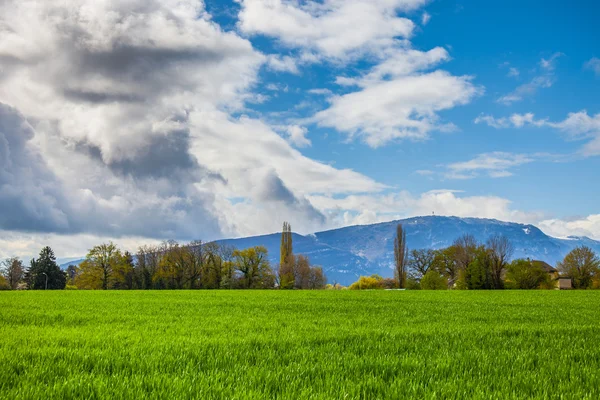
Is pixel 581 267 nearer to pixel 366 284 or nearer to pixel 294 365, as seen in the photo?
pixel 366 284

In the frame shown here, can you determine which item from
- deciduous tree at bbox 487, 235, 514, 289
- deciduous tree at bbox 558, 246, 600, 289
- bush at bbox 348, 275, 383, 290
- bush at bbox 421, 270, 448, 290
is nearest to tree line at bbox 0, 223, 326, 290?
bush at bbox 348, 275, 383, 290

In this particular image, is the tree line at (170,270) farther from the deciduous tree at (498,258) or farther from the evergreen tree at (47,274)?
the deciduous tree at (498,258)

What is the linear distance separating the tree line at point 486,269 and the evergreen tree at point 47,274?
77911mm

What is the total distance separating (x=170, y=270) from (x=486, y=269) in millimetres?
71158

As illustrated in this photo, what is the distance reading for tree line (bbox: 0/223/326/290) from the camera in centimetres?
10456

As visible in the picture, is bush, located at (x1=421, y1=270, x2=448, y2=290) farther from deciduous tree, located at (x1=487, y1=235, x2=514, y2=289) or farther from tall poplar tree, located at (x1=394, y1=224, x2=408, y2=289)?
tall poplar tree, located at (x1=394, y1=224, x2=408, y2=289)

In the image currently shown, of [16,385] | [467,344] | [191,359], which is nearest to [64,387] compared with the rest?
[16,385]

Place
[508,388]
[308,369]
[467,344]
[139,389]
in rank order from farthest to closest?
[467,344]
[308,369]
[508,388]
[139,389]

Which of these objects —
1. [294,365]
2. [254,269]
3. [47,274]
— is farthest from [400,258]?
[294,365]

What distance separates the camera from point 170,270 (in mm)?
105312

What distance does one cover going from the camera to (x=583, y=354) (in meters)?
9.49

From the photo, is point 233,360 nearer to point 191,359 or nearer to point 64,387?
point 191,359

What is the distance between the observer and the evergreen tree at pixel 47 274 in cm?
11300

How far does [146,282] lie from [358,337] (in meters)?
102
